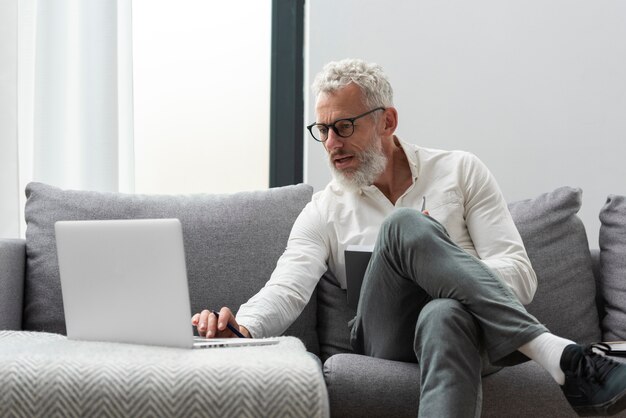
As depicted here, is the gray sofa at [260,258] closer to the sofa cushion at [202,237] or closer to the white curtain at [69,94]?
the sofa cushion at [202,237]

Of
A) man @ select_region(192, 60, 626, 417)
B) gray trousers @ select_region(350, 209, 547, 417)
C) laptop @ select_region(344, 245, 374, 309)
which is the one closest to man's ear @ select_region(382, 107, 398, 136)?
man @ select_region(192, 60, 626, 417)

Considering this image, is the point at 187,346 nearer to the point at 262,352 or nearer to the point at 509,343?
the point at 262,352

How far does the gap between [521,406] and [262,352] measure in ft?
2.65

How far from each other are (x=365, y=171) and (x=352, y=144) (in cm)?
9

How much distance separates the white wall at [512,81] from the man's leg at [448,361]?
137cm

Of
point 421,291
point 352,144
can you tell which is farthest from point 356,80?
point 421,291

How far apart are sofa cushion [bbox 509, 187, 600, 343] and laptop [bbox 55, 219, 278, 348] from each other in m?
1.11

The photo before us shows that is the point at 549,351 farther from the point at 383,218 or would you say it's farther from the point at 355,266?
the point at 383,218

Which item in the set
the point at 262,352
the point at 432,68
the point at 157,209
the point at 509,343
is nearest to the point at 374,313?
the point at 509,343

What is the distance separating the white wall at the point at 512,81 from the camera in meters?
2.90

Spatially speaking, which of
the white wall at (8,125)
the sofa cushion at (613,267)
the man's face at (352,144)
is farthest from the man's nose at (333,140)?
the white wall at (8,125)

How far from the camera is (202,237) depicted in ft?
7.42

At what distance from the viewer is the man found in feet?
5.00

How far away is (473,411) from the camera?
4.96 ft
